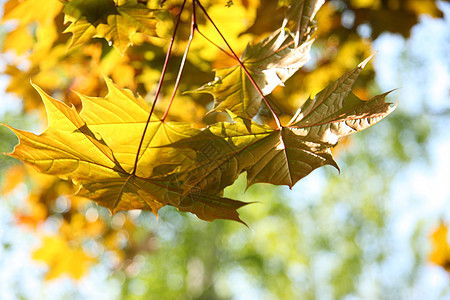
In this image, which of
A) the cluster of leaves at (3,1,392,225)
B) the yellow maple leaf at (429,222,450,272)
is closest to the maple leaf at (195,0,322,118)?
the cluster of leaves at (3,1,392,225)

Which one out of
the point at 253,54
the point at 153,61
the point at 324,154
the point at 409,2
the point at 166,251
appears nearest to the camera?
the point at 324,154

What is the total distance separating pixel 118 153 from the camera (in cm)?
38

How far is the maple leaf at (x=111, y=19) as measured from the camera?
440 millimetres

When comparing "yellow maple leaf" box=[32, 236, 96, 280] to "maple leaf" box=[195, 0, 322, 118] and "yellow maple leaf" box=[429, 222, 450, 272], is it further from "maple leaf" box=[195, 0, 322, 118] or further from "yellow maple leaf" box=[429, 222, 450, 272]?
"maple leaf" box=[195, 0, 322, 118]

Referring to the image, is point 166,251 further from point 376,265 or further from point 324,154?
point 324,154

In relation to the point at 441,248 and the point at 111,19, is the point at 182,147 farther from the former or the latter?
the point at 441,248

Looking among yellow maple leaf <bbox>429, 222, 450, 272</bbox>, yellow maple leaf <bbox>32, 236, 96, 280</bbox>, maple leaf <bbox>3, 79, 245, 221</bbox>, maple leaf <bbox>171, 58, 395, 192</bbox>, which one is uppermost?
maple leaf <bbox>171, 58, 395, 192</bbox>

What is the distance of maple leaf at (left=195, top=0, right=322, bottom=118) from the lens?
41cm

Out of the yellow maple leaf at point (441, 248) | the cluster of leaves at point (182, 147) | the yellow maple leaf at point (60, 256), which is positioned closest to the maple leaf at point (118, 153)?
the cluster of leaves at point (182, 147)

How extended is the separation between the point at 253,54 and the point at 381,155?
23.5 feet

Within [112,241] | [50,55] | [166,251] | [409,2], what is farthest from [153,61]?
[166,251]

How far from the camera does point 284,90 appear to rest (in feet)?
3.56

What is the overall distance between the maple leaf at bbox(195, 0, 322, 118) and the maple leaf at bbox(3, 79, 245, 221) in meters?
0.08

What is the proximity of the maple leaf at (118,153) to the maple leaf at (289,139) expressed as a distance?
16 mm
